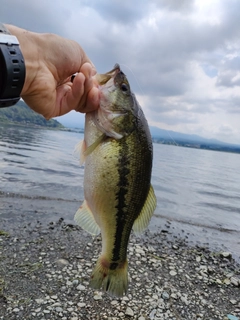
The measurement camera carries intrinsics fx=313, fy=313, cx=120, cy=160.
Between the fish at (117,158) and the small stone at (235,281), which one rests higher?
the fish at (117,158)

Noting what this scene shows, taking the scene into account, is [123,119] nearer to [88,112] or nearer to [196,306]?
[88,112]

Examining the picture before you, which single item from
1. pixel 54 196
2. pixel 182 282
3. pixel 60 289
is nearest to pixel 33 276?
pixel 60 289

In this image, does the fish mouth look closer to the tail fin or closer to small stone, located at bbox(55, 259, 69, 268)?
the tail fin

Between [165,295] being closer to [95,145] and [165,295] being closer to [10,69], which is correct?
[95,145]

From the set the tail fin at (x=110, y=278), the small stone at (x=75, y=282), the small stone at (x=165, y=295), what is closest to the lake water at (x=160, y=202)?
the small stone at (x=75, y=282)

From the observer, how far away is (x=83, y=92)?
10.1 feet

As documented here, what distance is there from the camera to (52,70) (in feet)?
10.6

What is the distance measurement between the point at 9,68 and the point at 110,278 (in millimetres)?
2496

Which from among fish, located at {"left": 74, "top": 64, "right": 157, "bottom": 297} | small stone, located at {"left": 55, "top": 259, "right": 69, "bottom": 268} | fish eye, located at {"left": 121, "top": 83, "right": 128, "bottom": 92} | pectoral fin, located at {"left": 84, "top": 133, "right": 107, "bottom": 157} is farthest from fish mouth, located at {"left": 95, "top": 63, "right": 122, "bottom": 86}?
small stone, located at {"left": 55, "top": 259, "right": 69, "bottom": 268}

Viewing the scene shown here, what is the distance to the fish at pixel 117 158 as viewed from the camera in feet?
10.2

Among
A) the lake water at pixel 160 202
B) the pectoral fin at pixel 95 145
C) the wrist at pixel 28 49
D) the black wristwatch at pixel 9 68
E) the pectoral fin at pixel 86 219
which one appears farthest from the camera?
the lake water at pixel 160 202

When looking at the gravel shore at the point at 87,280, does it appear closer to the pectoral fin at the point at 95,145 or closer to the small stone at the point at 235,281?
the small stone at the point at 235,281

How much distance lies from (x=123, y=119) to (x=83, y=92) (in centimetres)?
47

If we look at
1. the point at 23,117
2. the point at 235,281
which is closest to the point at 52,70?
A: the point at 235,281
